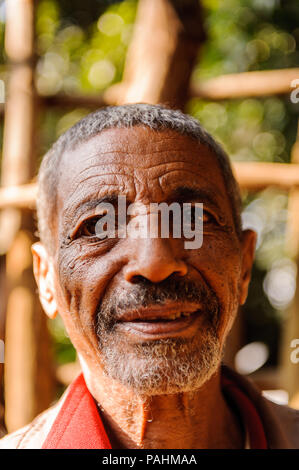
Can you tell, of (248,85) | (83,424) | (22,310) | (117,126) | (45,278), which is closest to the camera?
(83,424)

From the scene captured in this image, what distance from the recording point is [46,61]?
6508mm

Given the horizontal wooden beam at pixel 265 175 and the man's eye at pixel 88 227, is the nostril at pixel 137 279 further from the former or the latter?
the horizontal wooden beam at pixel 265 175

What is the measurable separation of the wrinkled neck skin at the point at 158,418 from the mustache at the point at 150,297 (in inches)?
8.1

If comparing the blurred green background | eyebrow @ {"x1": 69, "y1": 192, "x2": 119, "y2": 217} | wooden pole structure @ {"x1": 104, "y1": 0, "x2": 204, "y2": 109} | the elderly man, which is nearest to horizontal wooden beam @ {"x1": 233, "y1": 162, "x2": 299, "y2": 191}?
wooden pole structure @ {"x1": 104, "y1": 0, "x2": 204, "y2": 109}

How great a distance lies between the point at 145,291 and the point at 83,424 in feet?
1.51

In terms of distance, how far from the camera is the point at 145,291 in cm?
128

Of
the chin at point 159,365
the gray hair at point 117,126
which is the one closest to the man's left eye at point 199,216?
the gray hair at point 117,126

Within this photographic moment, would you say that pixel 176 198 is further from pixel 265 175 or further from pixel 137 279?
pixel 265 175

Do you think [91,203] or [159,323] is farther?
[91,203]

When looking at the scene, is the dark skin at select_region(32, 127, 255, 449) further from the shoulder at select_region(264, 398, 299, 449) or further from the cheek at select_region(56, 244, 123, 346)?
the shoulder at select_region(264, 398, 299, 449)

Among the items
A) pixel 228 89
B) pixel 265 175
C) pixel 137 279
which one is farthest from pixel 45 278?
pixel 228 89

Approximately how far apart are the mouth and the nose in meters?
0.09

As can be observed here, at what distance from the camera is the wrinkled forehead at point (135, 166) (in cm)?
141
